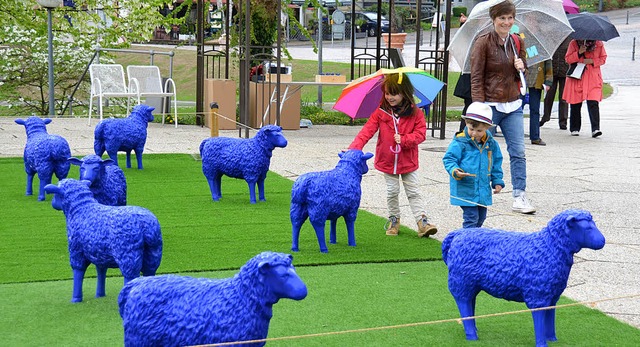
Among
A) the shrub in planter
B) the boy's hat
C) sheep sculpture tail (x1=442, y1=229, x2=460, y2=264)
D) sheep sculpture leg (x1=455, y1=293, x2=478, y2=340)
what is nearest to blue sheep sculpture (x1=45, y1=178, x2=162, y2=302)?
sheep sculpture tail (x1=442, y1=229, x2=460, y2=264)

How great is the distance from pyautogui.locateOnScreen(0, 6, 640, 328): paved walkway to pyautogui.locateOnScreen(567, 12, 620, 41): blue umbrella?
1.83m

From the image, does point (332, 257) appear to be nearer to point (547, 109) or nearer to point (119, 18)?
point (547, 109)

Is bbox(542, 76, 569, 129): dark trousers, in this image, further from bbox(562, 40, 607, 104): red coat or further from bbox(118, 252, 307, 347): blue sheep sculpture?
bbox(118, 252, 307, 347): blue sheep sculpture

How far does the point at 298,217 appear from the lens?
722cm

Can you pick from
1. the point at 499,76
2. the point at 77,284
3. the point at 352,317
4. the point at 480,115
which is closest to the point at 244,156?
the point at 499,76

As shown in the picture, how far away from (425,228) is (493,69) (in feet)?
5.76

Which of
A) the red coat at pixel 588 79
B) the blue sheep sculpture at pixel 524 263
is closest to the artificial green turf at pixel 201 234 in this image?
the blue sheep sculpture at pixel 524 263

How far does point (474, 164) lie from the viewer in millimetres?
6656

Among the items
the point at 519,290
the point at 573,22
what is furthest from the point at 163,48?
the point at 519,290

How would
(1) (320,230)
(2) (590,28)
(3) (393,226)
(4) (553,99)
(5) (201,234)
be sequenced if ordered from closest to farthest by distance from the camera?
(1) (320,230) → (5) (201,234) → (3) (393,226) → (2) (590,28) → (4) (553,99)

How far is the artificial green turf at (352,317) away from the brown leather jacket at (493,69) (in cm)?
256

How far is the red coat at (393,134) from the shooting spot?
7738 millimetres

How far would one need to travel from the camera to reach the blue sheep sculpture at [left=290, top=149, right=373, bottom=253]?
7.07 m

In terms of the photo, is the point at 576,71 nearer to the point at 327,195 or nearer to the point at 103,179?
the point at 327,195
